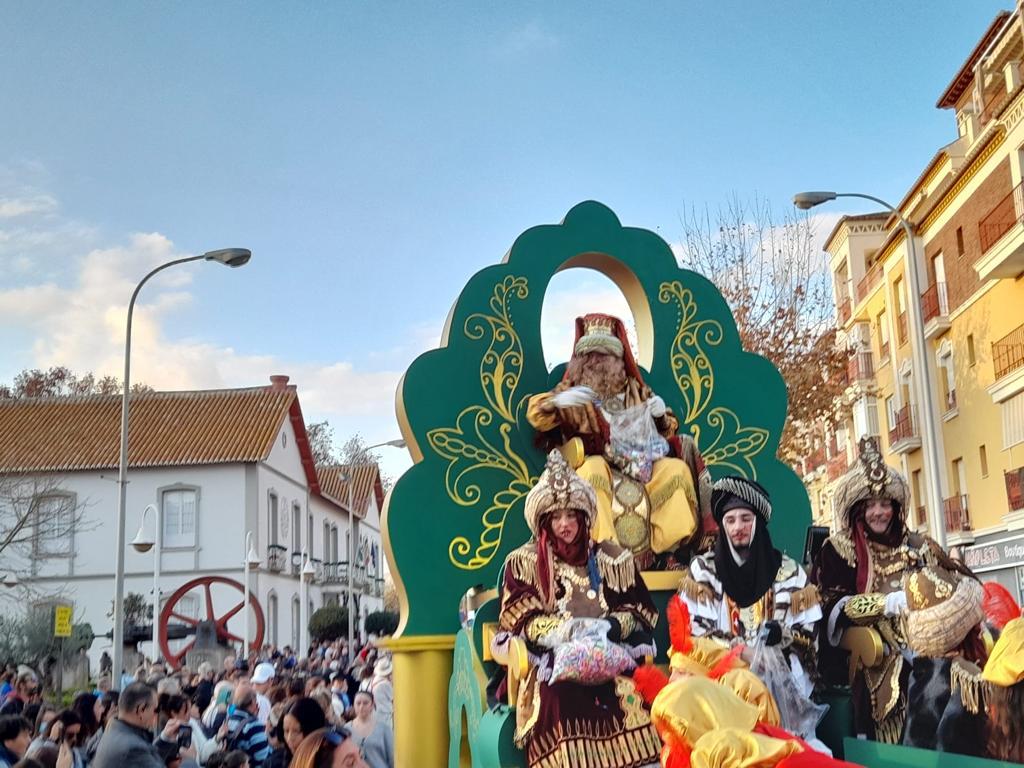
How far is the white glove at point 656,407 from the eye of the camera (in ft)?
26.1

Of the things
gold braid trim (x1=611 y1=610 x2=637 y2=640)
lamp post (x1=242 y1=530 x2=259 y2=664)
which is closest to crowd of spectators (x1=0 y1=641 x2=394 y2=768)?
gold braid trim (x1=611 y1=610 x2=637 y2=640)

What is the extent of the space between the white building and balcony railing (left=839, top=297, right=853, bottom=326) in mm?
19647

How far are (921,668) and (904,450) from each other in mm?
27349

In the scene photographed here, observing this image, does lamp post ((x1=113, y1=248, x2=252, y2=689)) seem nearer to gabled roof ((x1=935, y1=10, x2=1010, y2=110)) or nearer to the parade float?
the parade float

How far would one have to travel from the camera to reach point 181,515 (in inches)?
1650

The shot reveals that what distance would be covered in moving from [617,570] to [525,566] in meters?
0.49

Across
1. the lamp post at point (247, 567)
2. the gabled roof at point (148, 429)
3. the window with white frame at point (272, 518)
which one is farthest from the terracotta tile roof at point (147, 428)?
the lamp post at point (247, 567)

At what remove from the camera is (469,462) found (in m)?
8.12

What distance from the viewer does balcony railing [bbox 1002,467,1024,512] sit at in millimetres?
25781

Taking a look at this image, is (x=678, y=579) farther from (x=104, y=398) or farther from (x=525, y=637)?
(x=104, y=398)

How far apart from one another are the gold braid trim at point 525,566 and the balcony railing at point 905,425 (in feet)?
89.6

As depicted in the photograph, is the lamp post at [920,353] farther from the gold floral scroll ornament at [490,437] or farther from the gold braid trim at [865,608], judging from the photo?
the gold braid trim at [865,608]

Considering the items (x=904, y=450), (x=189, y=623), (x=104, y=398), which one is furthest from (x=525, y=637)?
(x=104, y=398)

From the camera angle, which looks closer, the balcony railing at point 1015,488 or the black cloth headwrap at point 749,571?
the black cloth headwrap at point 749,571
